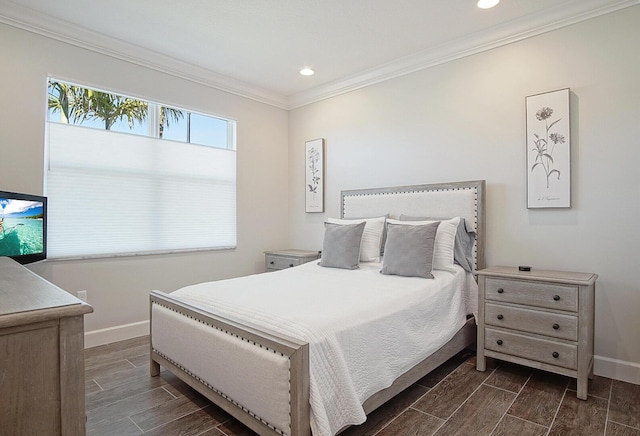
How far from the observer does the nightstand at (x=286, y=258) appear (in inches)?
162

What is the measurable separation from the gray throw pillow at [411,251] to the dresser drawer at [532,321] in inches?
20.3

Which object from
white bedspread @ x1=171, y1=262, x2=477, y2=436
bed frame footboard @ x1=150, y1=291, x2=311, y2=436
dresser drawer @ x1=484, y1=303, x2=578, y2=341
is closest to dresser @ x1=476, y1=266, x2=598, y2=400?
dresser drawer @ x1=484, y1=303, x2=578, y2=341

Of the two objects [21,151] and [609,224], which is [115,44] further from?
[609,224]

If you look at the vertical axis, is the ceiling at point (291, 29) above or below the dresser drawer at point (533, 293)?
above

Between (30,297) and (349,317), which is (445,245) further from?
(30,297)

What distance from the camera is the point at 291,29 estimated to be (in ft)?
10.0

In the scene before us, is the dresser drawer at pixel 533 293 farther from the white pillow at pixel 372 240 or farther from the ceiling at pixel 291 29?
the ceiling at pixel 291 29

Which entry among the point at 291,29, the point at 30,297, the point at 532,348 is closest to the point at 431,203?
the point at 532,348

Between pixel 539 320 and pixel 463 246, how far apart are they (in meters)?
0.83

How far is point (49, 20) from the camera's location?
288 centimetres

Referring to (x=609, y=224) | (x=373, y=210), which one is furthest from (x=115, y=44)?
(x=609, y=224)

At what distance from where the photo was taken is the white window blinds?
3.08 metres

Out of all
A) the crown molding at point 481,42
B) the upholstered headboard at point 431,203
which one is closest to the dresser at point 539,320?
the upholstered headboard at point 431,203

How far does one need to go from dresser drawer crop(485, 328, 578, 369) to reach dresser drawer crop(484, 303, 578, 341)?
0.18ft
